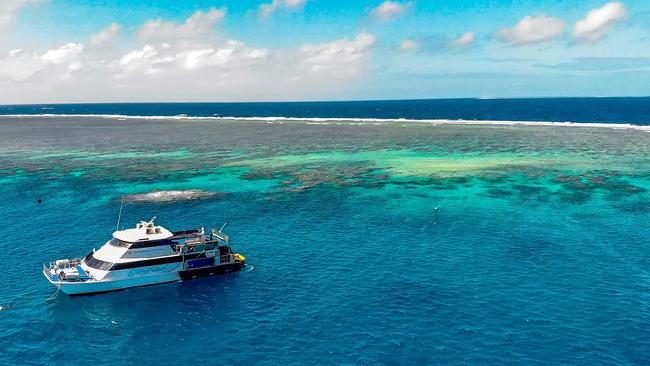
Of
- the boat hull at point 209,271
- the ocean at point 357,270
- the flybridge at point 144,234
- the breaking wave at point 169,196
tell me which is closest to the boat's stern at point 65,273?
the ocean at point 357,270

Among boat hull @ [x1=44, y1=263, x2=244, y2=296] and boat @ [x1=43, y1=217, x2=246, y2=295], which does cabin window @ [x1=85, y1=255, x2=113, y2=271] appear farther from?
boat hull @ [x1=44, y1=263, x2=244, y2=296]

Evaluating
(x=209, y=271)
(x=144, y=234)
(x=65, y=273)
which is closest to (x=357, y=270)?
(x=209, y=271)

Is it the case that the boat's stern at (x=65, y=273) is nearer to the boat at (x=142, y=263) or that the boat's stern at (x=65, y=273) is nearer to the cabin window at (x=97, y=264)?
the boat at (x=142, y=263)

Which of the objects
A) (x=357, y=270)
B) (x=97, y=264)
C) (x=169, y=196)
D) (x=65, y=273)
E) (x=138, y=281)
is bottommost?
(x=138, y=281)

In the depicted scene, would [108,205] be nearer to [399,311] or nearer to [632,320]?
[399,311]

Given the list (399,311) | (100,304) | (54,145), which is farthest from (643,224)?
(54,145)

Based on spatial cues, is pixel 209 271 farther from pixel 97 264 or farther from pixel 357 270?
pixel 357 270

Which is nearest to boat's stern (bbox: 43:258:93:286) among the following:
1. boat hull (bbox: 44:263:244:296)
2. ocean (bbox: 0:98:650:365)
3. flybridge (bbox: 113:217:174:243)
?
boat hull (bbox: 44:263:244:296)
